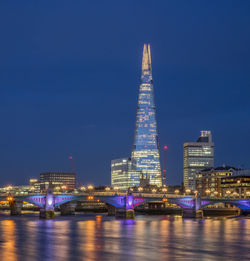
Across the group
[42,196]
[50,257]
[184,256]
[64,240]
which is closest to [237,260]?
[184,256]

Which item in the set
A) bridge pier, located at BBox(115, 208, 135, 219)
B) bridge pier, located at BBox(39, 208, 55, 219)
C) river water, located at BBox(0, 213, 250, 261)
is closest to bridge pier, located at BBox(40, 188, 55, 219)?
bridge pier, located at BBox(39, 208, 55, 219)

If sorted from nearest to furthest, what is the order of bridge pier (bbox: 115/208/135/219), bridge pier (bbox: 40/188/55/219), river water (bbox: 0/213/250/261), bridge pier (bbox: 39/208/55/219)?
river water (bbox: 0/213/250/261), bridge pier (bbox: 39/208/55/219), bridge pier (bbox: 40/188/55/219), bridge pier (bbox: 115/208/135/219)

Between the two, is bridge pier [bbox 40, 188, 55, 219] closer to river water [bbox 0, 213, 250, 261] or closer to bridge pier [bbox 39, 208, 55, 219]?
bridge pier [bbox 39, 208, 55, 219]

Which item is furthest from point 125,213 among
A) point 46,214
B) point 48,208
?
point 46,214

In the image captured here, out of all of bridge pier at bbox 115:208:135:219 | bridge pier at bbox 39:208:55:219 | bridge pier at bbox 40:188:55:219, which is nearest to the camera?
bridge pier at bbox 39:208:55:219

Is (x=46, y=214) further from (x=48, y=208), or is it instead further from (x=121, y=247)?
(x=121, y=247)

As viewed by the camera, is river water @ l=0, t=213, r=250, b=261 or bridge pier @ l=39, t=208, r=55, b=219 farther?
bridge pier @ l=39, t=208, r=55, b=219

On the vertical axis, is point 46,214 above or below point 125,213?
above

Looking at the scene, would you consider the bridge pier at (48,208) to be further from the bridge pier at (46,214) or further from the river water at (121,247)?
the river water at (121,247)

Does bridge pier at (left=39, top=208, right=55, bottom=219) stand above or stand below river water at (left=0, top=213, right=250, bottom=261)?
above

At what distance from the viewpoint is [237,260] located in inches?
2717

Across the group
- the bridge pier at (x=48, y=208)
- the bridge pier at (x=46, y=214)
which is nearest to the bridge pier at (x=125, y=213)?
the bridge pier at (x=48, y=208)

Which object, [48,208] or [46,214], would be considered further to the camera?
[48,208]

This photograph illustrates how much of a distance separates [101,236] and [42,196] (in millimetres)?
86497
